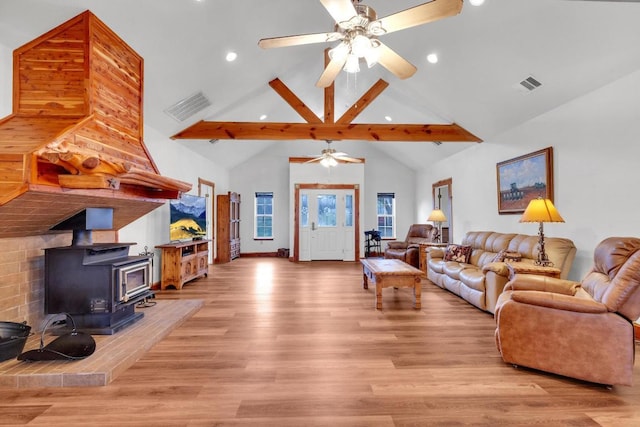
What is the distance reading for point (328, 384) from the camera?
2.26m

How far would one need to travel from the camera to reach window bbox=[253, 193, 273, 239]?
9.54 meters

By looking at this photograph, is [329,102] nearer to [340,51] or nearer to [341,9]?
[340,51]

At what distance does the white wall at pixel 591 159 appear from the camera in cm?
319

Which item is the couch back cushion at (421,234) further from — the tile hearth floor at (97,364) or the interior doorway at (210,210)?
the tile hearth floor at (97,364)

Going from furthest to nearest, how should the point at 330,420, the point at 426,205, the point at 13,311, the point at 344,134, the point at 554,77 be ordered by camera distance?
1. the point at 426,205
2. the point at 344,134
3. the point at 554,77
4. the point at 13,311
5. the point at 330,420

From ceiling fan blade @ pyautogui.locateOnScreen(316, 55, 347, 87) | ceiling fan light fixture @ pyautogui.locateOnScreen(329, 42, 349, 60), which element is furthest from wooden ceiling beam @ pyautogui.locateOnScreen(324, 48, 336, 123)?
ceiling fan light fixture @ pyautogui.locateOnScreen(329, 42, 349, 60)

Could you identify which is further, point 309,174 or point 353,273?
point 309,174

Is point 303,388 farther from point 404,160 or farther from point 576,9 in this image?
point 404,160

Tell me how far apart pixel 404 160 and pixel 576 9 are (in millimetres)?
6310

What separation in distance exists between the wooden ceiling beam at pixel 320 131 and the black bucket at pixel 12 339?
12.0ft

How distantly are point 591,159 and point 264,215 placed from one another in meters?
7.62

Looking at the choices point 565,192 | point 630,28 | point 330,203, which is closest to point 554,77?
point 630,28

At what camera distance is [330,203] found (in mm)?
8852

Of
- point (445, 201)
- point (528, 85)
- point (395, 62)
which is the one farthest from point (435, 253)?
point (395, 62)
